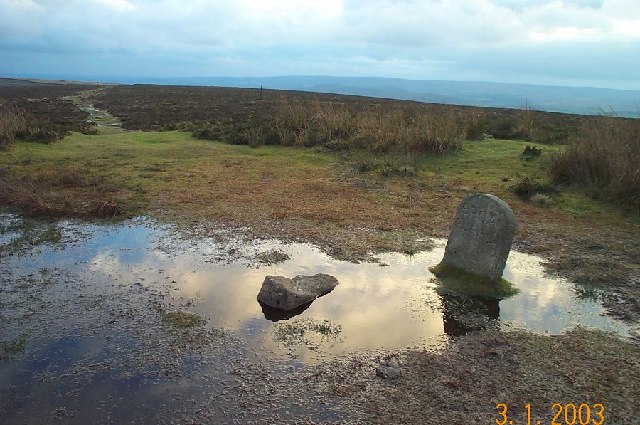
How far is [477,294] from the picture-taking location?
744cm

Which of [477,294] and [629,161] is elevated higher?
[629,161]

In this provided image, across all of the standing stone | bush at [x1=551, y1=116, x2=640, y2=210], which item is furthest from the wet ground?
bush at [x1=551, y1=116, x2=640, y2=210]

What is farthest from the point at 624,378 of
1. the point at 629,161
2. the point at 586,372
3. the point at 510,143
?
the point at 510,143

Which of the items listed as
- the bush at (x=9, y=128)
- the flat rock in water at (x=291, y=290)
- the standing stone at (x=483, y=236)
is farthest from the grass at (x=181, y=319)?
the bush at (x=9, y=128)

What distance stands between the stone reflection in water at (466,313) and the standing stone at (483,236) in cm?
62

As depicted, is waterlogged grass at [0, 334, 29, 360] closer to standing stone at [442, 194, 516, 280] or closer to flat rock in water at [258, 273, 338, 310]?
flat rock in water at [258, 273, 338, 310]

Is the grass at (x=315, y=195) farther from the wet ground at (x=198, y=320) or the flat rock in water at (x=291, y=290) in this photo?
the flat rock in water at (x=291, y=290)

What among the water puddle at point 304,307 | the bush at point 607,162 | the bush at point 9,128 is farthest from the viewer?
the bush at point 9,128

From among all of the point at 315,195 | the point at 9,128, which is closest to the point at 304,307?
the point at 315,195

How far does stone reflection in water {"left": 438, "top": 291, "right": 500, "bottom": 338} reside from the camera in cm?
646

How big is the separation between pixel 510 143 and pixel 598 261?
39.4ft

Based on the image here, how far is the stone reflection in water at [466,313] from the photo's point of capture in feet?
21.2

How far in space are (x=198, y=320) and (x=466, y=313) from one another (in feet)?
11.9

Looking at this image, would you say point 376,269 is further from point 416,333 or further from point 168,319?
point 168,319
